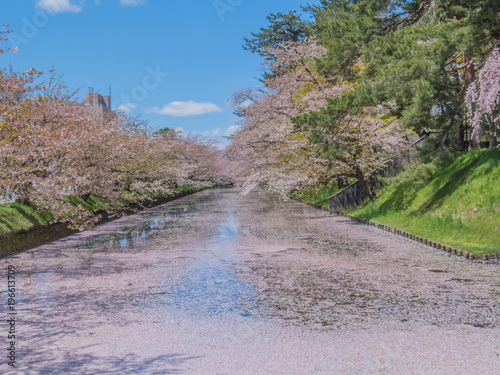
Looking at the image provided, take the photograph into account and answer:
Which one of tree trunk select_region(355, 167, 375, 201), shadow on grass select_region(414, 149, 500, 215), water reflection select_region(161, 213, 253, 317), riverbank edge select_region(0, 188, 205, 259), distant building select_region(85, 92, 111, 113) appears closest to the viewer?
water reflection select_region(161, 213, 253, 317)

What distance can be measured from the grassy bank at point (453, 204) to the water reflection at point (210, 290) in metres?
6.46

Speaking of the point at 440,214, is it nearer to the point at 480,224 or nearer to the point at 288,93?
the point at 480,224

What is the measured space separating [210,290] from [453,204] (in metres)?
11.6

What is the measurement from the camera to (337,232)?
754 inches

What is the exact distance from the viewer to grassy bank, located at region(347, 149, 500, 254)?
14844 mm

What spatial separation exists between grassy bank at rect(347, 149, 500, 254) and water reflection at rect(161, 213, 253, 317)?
6459mm

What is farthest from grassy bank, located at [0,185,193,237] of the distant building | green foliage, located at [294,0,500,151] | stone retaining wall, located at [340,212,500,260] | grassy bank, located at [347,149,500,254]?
the distant building

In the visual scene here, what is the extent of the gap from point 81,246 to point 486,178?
14200mm

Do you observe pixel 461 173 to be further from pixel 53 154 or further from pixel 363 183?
pixel 53 154

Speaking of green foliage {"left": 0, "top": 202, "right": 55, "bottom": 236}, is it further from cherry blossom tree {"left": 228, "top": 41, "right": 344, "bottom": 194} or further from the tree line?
cherry blossom tree {"left": 228, "top": 41, "right": 344, "bottom": 194}

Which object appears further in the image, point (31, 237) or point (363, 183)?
point (363, 183)

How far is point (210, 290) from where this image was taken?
31.1 feet

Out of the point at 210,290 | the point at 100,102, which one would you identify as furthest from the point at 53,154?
the point at 100,102

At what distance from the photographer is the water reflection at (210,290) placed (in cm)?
816
